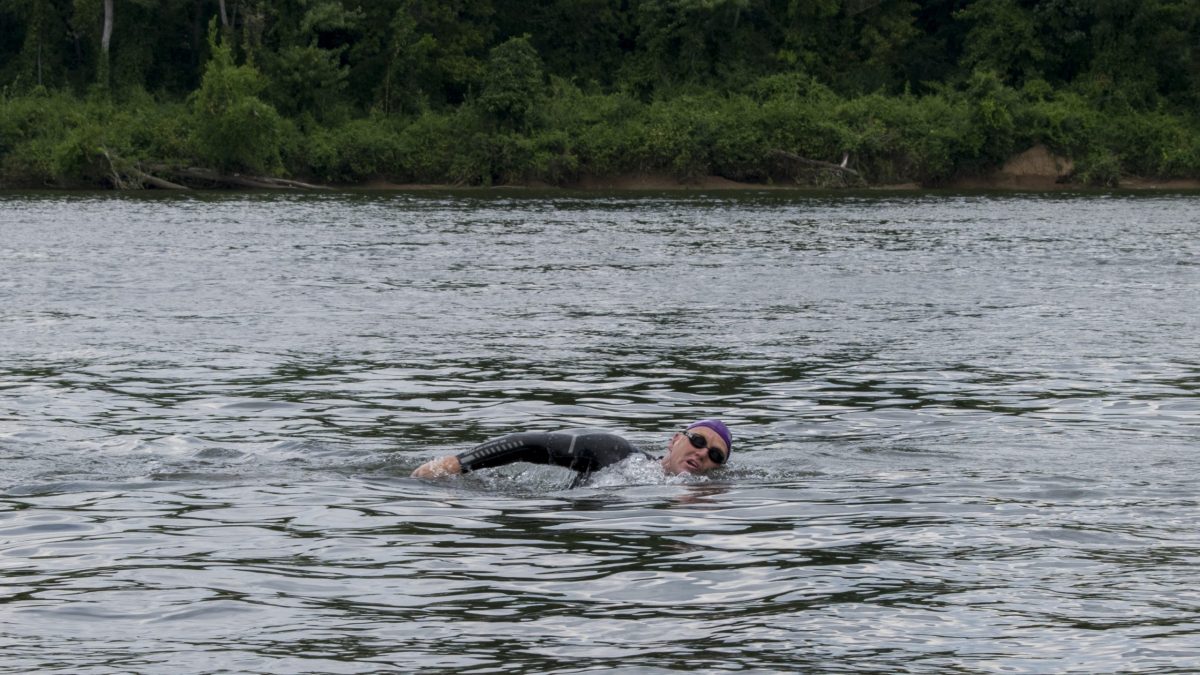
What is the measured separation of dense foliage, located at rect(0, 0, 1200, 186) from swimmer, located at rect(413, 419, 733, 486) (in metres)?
50.0

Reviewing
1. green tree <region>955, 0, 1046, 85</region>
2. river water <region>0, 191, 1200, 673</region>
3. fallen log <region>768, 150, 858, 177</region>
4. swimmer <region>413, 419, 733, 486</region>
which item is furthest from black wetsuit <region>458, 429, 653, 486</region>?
green tree <region>955, 0, 1046, 85</region>

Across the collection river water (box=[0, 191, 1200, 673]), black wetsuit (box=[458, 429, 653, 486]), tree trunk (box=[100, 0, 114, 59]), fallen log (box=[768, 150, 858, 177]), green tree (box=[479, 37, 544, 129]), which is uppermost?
tree trunk (box=[100, 0, 114, 59])

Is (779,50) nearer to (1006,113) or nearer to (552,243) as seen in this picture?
(1006,113)

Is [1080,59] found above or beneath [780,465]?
above

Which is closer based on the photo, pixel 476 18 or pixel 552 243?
pixel 552 243

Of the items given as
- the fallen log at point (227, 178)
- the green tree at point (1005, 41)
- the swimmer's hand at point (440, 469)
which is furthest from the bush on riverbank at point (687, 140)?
the swimmer's hand at point (440, 469)

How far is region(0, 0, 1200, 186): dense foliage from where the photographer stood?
63.1m

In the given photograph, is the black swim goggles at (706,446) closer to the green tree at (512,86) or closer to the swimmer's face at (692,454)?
the swimmer's face at (692,454)

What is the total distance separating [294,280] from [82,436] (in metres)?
13.6

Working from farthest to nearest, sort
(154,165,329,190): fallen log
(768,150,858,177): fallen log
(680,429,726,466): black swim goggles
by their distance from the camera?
(768,150,858,177): fallen log → (154,165,329,190): fallen log → (680,429,726,466): black swim goggles

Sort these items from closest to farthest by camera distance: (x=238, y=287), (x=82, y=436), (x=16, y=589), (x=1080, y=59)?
(x=16, y=589), (x=82, y=436), (x=238, y=287), (x=1080, y=59)

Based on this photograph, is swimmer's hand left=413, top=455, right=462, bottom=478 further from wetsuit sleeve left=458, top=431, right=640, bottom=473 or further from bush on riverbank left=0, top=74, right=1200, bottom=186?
bush on riverbank left=0, top=74, right=1200, bottom=186

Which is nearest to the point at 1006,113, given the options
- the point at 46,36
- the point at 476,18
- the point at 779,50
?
the point at 779,50

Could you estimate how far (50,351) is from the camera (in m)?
17.6
